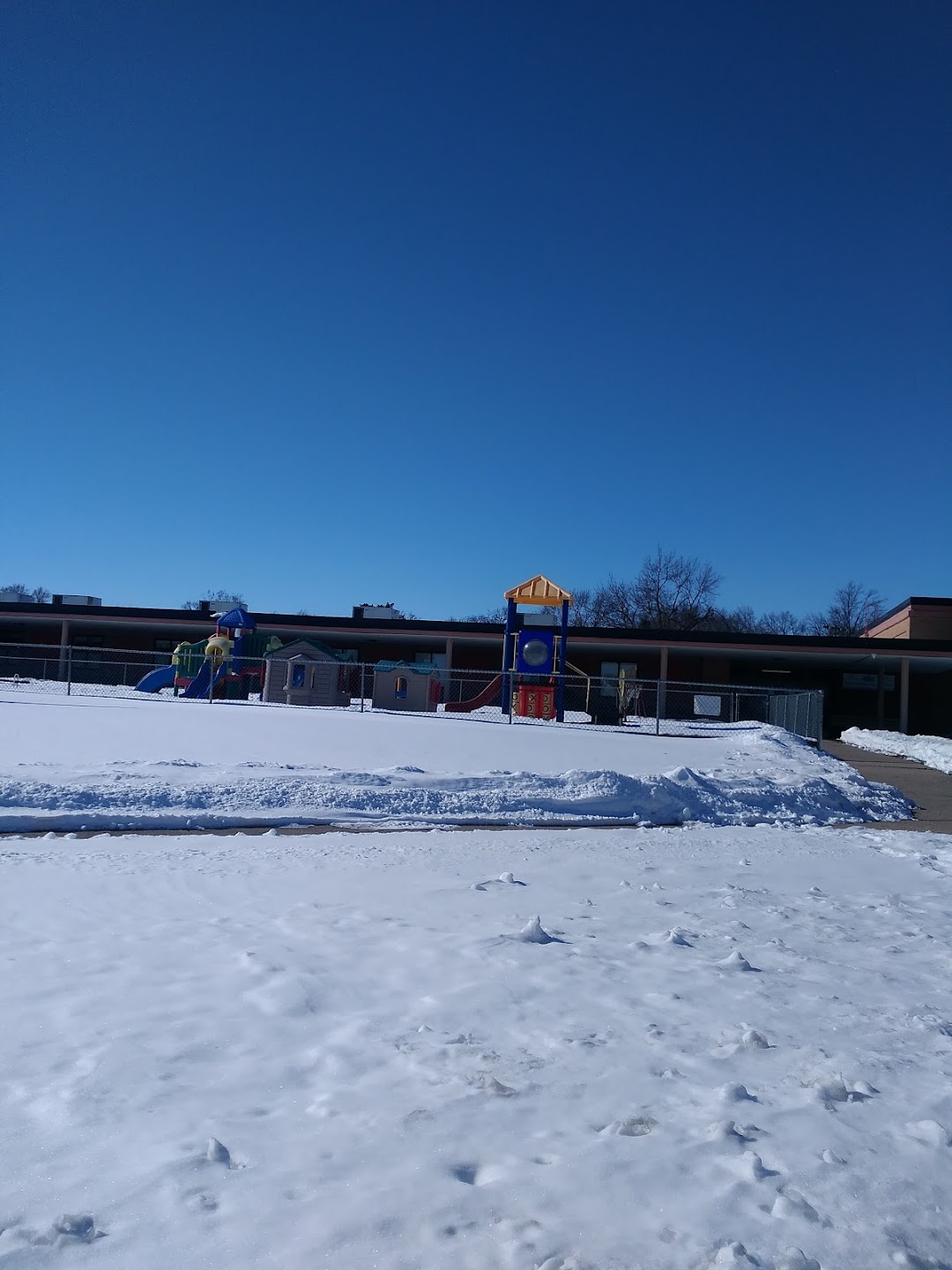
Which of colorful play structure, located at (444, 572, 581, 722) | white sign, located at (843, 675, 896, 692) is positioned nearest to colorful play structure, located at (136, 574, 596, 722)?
colorful play structure, located at (444, 572, 581, 722)

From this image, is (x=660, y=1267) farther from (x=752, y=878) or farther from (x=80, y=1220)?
(x=752, y=878)

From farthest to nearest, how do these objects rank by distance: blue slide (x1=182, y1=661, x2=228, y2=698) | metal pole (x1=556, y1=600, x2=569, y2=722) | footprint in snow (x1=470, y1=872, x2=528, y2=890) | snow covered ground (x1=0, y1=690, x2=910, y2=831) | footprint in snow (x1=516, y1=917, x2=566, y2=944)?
blue slide (x1=182, y1=661, x2=228, y2=698) → metal pole (x1=556, y1=600, x2=569, y2=722) → snow covered ground (x1=0, y1=690, x2=910, y2=831) → footprint in snow (x1=470, y1=872, x2=528, y2=890) → footprint in snow (x1=516, y1=917, x2=566, y2=944)

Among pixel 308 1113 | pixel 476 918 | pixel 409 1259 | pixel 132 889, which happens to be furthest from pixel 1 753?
pixel 409 1259

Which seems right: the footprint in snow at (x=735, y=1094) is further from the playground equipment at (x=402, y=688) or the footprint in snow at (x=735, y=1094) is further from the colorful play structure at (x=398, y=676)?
the playground equipment at (x=402, y=688)

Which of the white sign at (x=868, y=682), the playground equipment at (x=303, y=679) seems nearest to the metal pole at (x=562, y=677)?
the playground equipment at (x=303, y=679)

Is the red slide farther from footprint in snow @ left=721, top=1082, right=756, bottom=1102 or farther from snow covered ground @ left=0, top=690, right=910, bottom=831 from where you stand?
footprint in snow @ left=721, top=1082, right=756, bottom=1102

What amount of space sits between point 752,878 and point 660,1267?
5427mm

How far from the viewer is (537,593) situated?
2870 cm

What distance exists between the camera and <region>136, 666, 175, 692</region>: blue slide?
98.0 feet

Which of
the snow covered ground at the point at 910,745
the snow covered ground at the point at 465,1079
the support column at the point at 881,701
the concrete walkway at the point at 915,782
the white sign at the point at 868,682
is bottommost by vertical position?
the snow covered ground at the point at 465,1079

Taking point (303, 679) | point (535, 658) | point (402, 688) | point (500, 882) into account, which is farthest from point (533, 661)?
point (500, 882)

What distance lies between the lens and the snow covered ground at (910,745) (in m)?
→ 21.4

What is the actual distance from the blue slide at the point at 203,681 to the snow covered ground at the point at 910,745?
1936 cm

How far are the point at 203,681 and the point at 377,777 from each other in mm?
17628
